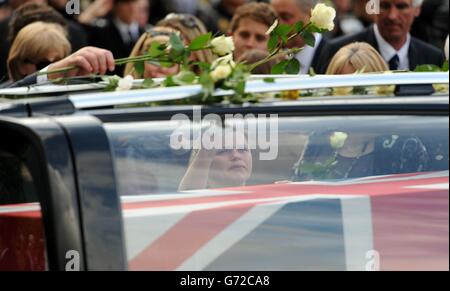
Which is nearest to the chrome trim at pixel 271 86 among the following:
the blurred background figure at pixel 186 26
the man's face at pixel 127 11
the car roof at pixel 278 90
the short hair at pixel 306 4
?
the car roof at pixel 278 90

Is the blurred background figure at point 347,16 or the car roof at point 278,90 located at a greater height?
the car roof at point 278,90

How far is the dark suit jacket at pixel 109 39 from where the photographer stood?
11.1 metres

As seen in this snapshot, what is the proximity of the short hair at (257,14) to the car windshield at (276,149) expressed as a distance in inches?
207

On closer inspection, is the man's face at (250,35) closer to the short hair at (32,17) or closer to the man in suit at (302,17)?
the man in suit at (302,17)

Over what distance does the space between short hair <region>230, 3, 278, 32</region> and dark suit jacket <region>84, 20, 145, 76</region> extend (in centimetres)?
230

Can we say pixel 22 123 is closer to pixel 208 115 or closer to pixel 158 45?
pixel 208 115

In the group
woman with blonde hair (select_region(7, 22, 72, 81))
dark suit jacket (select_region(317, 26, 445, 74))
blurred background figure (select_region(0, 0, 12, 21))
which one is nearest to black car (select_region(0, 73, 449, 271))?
woman with blonde hair (select_region(7, 22, 72, 81))

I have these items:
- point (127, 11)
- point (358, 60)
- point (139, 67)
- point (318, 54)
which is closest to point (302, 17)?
point (318, 54)

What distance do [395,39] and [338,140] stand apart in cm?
536

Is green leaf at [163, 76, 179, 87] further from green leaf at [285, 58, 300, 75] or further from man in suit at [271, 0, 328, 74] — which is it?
man in suit at [271, 0, 328, 74]

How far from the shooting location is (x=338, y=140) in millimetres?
3398

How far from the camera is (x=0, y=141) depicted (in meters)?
3.22

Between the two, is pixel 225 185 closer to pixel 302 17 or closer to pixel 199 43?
pixel 199 43

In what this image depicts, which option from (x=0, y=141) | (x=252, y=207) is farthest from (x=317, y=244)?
(x=0, y=141)
